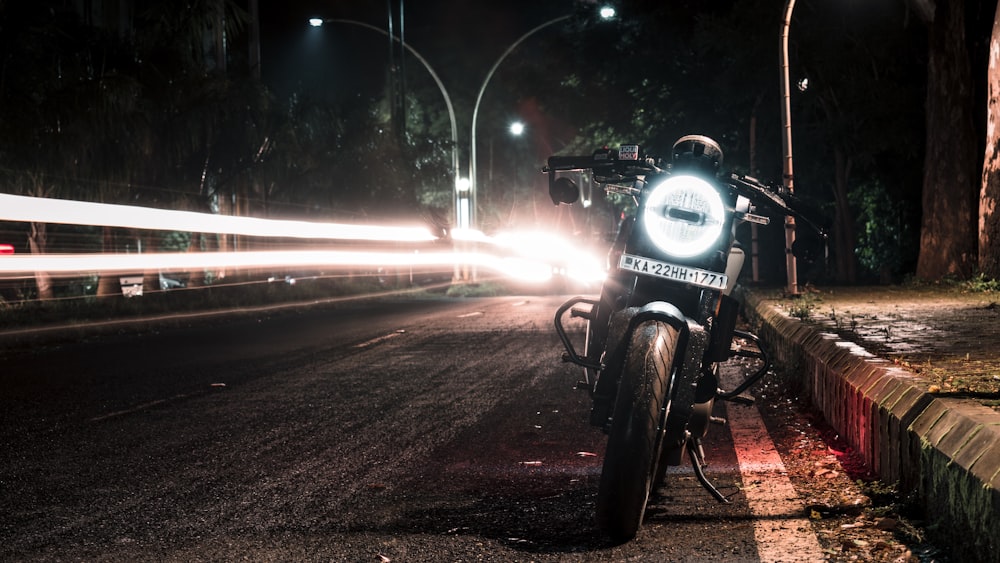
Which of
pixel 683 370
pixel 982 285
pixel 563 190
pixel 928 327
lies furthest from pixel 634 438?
pixel 982 285

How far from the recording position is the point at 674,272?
561cm

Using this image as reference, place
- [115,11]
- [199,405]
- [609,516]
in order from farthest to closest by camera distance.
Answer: [115,11], [199,405], [609,516]

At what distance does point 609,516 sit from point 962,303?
10.7m

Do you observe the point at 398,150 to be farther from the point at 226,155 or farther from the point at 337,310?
the point at 337,310

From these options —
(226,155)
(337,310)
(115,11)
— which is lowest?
(337,310)

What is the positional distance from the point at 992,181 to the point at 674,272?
590 inches

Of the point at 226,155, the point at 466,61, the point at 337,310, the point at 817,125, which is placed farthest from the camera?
the point at 466,61

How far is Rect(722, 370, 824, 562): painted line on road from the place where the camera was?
4949 mm

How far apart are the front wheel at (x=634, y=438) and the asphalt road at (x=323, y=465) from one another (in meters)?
0.14

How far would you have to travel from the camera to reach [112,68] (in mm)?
23953

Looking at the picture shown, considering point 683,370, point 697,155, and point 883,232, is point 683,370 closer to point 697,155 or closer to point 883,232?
point 697,155

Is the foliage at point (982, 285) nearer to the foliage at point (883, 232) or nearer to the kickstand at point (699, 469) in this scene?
the foliage at point (883, 232)

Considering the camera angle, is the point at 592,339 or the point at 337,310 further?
the point at 337,310

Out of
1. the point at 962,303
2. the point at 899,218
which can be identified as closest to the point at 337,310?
the point at 962,303
